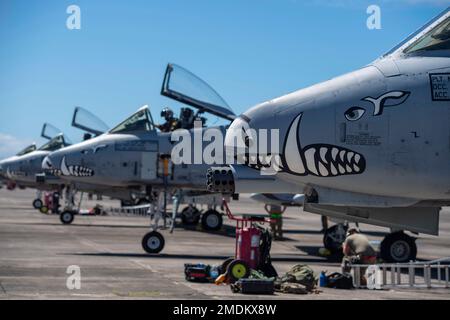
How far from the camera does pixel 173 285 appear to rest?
11508 mm

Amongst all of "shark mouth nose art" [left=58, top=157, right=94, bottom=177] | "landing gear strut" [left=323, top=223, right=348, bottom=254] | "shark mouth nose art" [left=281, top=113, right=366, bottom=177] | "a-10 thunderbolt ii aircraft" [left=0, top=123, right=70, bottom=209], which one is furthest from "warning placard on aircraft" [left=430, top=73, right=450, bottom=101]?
"a-10 thunderbolt ii aircraft" [left=0, top=123, right=70, bottom=209]

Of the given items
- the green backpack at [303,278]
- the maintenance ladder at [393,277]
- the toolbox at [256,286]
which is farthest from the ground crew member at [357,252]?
the toolbox at [256,286]

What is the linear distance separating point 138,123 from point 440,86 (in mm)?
14989

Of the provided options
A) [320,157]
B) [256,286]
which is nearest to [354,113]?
[320,157]

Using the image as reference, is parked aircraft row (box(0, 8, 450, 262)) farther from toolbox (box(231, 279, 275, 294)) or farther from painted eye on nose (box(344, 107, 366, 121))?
toolbox (box(231, 279, 275, 294))

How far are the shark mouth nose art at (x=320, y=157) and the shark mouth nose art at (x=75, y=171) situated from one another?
14882 mm

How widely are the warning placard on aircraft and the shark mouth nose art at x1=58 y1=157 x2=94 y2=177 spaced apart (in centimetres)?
1551

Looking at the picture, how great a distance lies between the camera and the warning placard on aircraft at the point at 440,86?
8.62 meters

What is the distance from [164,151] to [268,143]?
13.6m

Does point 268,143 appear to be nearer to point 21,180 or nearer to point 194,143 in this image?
point 194,143

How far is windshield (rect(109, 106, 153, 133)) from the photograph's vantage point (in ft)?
74.9

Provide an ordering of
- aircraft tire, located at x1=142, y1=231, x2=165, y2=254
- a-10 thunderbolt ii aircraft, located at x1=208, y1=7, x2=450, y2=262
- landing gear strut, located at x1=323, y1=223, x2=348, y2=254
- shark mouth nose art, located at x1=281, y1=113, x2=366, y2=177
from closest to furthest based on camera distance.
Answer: a-10 thunderbolt ii aircraft, located at x1=208, y1=7, x2=450, y2=262
shark mouth nose art, located at x1=281, y1=113, x2=366, y2=177
aircraft tire, located at x1=142, y1=231, x2=165, y2=254
landing gear strut, located at x1=323, y1=223, x2=348, y2=254

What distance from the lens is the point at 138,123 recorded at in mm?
22859

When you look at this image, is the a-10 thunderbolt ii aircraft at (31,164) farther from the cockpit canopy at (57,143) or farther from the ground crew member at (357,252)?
the ground crew member at (357,252)
